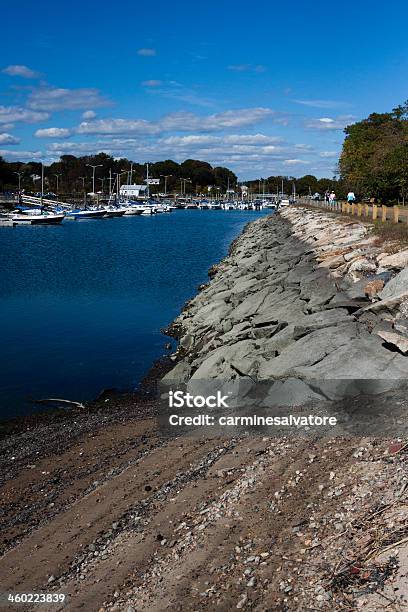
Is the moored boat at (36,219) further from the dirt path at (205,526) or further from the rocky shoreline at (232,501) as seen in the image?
the dirt path at (205,526)

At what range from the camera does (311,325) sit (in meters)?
11.0

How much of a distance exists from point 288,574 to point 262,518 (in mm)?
972

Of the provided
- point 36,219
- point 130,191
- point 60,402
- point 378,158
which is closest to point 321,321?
point 60,402

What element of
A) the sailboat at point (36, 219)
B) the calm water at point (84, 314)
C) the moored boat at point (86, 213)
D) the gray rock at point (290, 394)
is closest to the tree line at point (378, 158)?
the calm water at point (84, 314)

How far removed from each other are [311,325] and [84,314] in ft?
43.0

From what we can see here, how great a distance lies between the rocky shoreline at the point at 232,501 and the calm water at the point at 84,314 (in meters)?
2.88

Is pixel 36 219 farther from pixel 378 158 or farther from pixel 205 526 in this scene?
pixel 205 526

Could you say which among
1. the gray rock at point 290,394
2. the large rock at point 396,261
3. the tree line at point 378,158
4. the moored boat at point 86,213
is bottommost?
the gray rock at point 290,394

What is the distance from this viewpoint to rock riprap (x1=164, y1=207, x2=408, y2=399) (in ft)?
28.8

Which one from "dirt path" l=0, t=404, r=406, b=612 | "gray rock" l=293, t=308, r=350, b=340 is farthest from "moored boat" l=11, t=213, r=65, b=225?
"dirt path" l=0, t=404, r=406, b=612

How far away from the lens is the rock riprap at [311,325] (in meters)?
8.77

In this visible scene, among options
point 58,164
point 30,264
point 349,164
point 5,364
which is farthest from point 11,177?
point 5,364

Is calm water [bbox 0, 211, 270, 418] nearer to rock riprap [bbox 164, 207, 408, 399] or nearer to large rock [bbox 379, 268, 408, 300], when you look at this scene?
rock riprap [bbox 164, 207, 408, 399]

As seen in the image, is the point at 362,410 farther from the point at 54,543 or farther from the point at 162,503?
the point at 54,543
